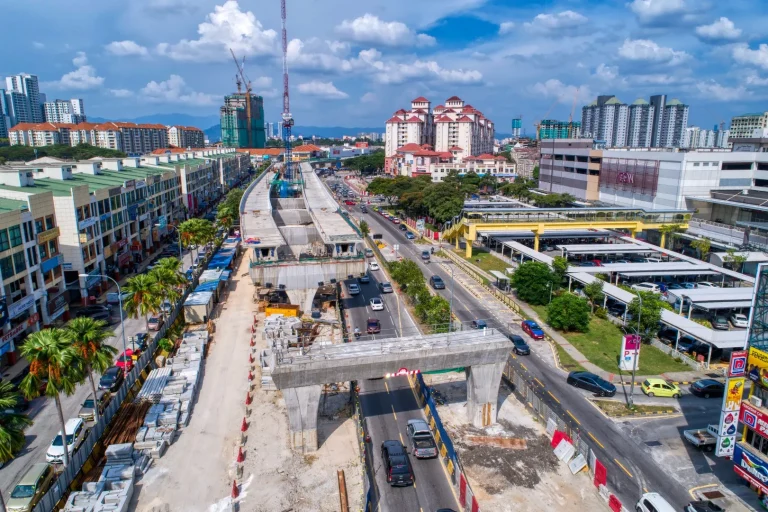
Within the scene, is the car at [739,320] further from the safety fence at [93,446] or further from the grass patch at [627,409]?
the safety fence at [93,446]

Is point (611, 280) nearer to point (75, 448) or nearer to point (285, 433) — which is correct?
point (285, 433)

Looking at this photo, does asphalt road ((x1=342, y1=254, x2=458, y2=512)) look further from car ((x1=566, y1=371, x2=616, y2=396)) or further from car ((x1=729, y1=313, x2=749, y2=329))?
car ((x1=729, y1=313, x2=749, y2=329))

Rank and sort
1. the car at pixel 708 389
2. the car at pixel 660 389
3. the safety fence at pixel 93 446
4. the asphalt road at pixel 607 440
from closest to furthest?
the safety fence at pixel 93 446
the asphalt road at pixel 607 440
the car at pixel 708 389
the car at pixel 660 389

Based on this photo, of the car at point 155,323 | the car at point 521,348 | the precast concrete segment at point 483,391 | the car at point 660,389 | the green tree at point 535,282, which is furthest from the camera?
the green tree at point 535,282

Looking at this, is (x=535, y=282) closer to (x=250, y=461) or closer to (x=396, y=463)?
(x=396, y=463)

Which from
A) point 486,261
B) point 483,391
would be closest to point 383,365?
point 483,391

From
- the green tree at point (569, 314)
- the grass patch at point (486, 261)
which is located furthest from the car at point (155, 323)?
the grass patch at point (486, 261)
